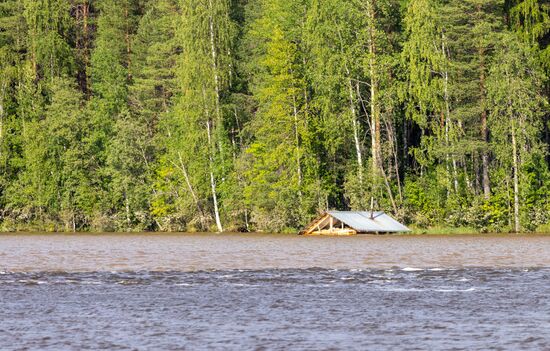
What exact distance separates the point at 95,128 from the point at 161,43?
8.67 m

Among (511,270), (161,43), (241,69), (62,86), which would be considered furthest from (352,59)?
(511,270)

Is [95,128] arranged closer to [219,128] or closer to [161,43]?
[161,43]

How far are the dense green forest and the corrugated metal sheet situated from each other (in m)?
3.11

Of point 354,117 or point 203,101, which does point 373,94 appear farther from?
point 203,101

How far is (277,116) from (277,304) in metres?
50.7

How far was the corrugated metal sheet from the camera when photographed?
59.6m

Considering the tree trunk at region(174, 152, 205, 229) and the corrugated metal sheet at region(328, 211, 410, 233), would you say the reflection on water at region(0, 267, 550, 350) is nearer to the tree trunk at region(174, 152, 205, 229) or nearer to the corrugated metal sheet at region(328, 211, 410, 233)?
the corrugated metal sheet at region(328, 211, 410, 233)

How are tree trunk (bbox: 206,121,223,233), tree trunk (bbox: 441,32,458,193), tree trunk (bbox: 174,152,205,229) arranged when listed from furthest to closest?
tree trunk (bbox: 174,152,205,229) → tree trunk (bbox: 206,121,223,233) → tree trunk (bbox: 441,32,458,193)

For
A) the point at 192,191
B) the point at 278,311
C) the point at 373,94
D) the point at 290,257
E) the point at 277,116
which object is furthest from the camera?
the point at 192,191

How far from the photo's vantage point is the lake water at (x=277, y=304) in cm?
1406

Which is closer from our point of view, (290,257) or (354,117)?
(290,257)

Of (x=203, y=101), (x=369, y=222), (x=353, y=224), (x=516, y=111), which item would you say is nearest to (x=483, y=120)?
(x=516, y=111)

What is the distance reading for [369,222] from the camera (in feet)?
199

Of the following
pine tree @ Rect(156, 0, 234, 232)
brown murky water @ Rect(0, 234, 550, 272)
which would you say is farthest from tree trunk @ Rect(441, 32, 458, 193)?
brown murky water @ Rect(0, 234, 550, 272)
